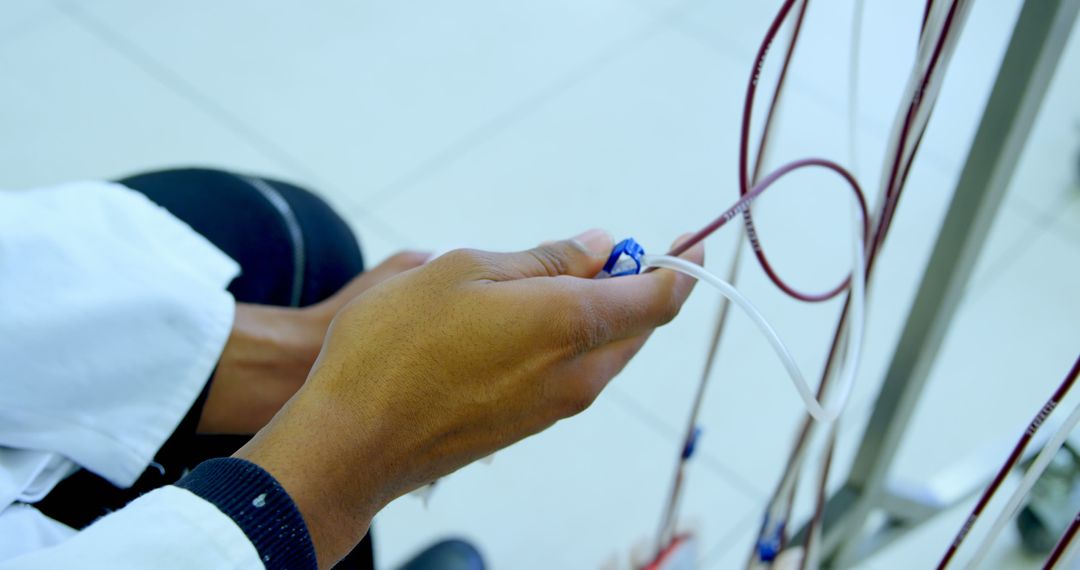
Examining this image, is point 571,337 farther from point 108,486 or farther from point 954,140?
point 954,140

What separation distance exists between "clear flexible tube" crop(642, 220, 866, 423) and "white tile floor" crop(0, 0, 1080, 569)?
2.27 ft

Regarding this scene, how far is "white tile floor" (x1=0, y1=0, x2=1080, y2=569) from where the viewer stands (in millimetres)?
1313

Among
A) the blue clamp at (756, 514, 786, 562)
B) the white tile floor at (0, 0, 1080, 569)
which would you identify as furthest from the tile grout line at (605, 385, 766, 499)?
the blue clamp at (756, 514, 786, 562)

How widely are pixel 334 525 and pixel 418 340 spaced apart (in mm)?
98

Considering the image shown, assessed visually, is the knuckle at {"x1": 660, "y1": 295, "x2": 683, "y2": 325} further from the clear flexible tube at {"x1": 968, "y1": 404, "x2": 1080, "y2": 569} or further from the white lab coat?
the white lab coat

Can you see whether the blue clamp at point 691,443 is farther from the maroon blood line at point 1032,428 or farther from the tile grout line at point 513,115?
the tile grout line at point 513,115

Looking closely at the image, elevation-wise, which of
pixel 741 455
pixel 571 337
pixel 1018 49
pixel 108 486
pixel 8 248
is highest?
pixel 1018 49

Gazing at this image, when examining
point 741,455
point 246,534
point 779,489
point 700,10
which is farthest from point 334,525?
point 700,10

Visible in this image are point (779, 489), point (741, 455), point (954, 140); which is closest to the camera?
point (779, 489)

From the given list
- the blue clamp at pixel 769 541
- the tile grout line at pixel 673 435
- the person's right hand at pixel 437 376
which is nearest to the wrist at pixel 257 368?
the person's right hand at pixel 437 376

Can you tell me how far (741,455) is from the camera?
133 centimetres

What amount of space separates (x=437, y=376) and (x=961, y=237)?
45 centimetres

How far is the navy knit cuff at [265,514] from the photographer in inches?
18.5

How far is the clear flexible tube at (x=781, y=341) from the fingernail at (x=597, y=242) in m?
0.03
